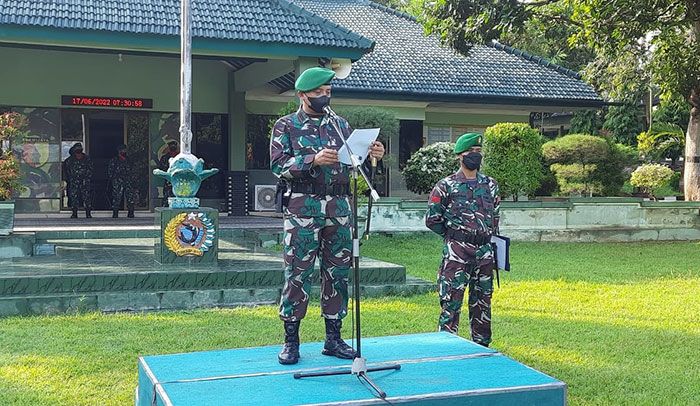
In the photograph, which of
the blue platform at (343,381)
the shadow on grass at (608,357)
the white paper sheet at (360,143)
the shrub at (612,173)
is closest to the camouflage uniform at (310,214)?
the white paper sheet at (360,143)

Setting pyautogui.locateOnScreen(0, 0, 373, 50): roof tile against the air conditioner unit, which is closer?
pyautogui.locateOnScreen(0, 0, 373, 50): roof tile

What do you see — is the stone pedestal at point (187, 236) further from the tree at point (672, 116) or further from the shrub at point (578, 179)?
the tree at point (672, 116)

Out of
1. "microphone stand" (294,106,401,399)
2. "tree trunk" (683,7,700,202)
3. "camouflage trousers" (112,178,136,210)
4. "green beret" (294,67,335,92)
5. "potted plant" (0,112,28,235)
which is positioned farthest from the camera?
"tree trunk" (683,7,700,202)

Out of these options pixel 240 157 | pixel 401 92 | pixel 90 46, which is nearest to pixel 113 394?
pixel 90 46

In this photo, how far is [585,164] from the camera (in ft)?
51.1

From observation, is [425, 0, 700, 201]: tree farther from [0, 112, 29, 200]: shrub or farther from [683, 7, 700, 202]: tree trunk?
[0, 112, 29, 200]: shrub

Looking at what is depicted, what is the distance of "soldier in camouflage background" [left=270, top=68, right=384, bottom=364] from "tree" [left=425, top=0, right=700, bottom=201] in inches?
351

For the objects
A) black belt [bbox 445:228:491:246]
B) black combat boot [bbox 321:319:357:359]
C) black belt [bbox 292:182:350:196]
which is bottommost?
black combat boot [bbox 321:319:357:359]

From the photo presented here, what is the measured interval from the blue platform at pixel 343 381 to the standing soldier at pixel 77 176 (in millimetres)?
11459

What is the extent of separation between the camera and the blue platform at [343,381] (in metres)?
3.85

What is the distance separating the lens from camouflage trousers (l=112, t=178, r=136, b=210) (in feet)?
50.7

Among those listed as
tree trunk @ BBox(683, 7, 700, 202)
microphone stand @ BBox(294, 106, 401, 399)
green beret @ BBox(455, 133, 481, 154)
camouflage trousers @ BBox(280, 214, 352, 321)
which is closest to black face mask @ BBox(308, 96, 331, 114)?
microphone stand @ BBox(294, 106, 401, 399)

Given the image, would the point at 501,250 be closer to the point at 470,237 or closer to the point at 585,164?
the point at 470,237

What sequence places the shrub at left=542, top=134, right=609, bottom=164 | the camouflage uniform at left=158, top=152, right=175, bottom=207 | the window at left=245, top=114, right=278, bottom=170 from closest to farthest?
the shrub at left=542, top=134, right=609, bottom=164 < the camouflage uniform at left=158, top=152, right=175, bottom=207 < the window at left=245, top=114, right=278, bottom=170
